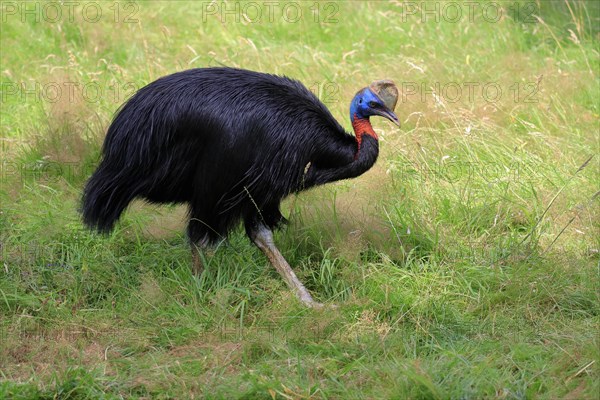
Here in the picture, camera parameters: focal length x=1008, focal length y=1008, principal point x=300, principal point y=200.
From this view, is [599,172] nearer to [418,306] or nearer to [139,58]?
[418,306]

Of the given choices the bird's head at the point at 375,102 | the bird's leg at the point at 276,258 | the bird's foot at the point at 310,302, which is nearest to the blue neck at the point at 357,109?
the bird's head at the point at 375,102

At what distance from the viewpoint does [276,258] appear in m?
5.13

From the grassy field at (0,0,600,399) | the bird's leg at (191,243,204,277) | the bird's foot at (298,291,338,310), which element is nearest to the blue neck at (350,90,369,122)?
the grassy field at (0,0,600,399)

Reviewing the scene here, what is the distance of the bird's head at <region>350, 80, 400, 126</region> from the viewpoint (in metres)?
5.20

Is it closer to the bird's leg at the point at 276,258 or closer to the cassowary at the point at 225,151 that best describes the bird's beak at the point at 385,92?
the cassowary at the point at 225,151

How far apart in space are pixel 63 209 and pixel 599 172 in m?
3.20

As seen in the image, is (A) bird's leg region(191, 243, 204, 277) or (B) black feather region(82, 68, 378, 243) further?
(A) bird's leg region(191, 243, 204, 277)

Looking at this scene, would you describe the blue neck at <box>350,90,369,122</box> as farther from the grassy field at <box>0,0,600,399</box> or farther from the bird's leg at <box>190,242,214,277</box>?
the bird's leg at <box>190,242,214,277</box>

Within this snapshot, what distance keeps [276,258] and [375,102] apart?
3.12ft

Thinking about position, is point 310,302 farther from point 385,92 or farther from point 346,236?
point 385,92

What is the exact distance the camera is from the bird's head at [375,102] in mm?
5203

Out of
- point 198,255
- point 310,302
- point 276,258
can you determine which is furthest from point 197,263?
point 310,302

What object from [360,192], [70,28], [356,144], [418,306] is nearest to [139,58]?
[70,28]

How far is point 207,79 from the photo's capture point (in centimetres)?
503
